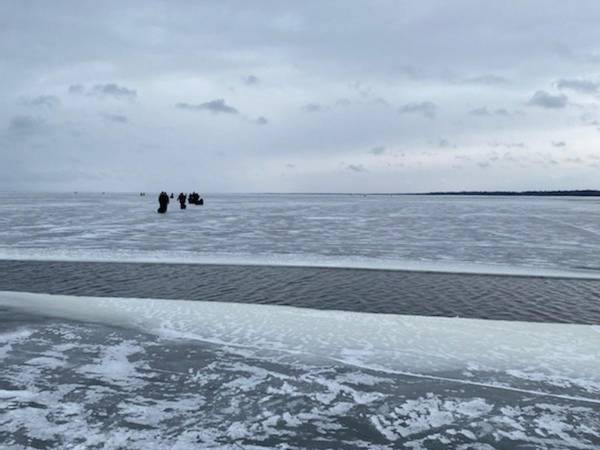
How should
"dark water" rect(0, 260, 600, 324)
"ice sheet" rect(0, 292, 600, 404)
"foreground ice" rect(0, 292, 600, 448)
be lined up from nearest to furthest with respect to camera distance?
"foreground ice" rect(0, 292, 600, 448)
"ice sheet" rect(0, 292, 600, 404)
"dark water" rect(0, 260, 600, 324)

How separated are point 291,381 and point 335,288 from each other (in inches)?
229

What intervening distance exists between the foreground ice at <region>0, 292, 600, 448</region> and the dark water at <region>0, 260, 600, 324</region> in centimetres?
109

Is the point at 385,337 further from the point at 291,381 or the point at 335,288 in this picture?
the point at 335,288

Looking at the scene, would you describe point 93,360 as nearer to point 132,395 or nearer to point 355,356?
point 132,395

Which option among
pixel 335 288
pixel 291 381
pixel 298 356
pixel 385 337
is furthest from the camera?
pixel 335 288

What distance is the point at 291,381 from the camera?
5.70 metres

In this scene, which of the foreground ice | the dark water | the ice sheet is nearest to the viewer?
the foreground ice

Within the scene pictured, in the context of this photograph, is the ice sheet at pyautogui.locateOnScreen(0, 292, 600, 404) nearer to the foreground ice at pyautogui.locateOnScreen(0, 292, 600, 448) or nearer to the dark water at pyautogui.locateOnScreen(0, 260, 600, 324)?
the foreground ice at pyautogui.locateOnScreen(0, 292, 600, 448)

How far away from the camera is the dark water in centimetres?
956

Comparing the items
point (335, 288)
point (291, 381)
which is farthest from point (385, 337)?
point (335, 288)

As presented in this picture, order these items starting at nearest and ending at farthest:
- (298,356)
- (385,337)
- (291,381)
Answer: (291,381)
(298,356)
(385,337)

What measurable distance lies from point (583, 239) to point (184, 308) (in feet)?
71.2

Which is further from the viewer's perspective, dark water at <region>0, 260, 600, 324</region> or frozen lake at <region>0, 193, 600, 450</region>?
dark water at <region>0, 260, 600, 324</region>

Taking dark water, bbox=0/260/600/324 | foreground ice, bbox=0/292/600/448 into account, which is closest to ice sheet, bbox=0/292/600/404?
foreground ice, bbox=0/292/600/448
